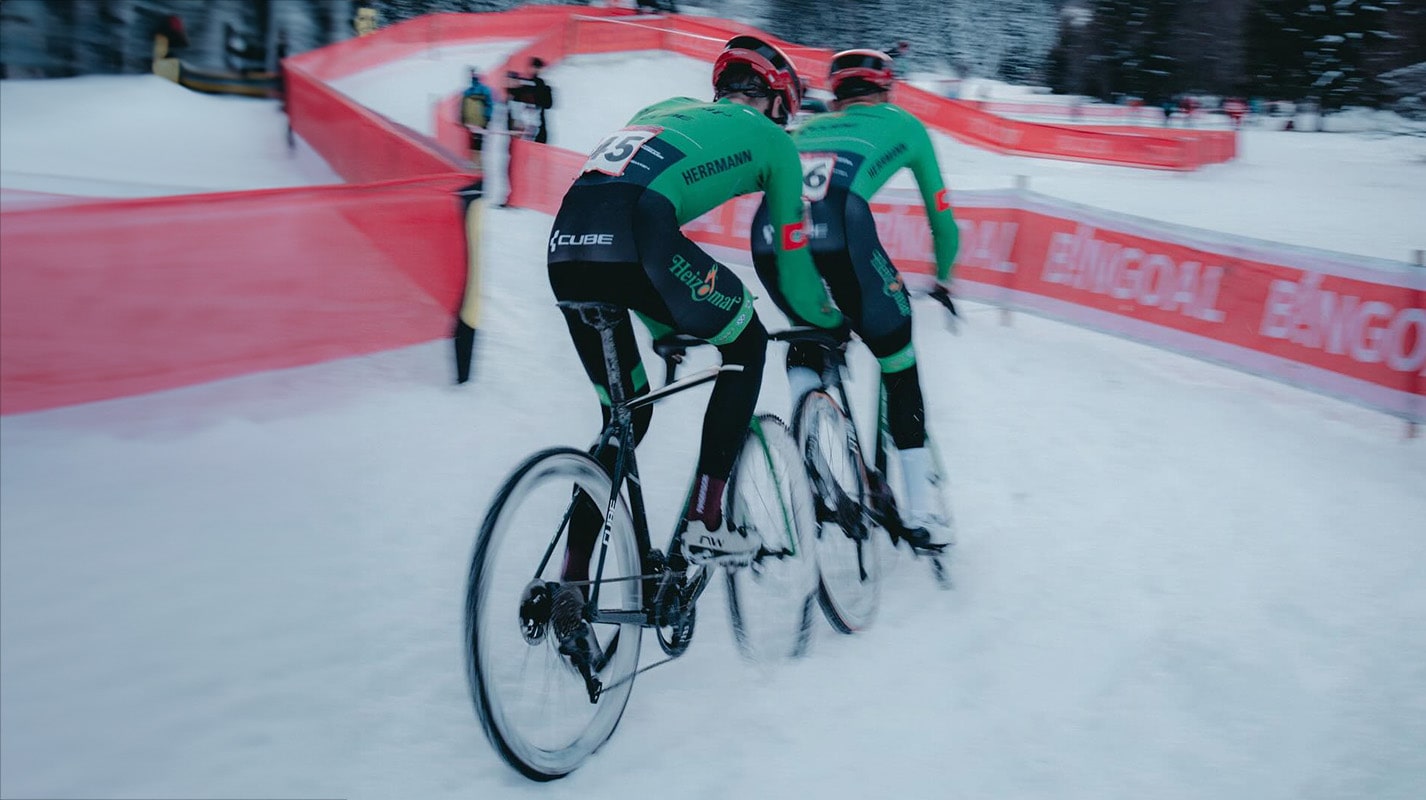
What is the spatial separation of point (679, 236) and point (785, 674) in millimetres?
1654

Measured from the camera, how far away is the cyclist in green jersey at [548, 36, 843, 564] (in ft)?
9.23

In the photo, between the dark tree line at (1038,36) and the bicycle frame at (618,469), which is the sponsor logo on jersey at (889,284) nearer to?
the bicycle frame at (618,469)

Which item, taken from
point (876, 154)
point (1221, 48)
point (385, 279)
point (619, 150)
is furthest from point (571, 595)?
point (1221, 48)

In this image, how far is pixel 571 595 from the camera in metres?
2.76

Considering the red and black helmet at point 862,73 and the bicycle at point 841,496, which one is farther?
the red and black helmet at point 862,73

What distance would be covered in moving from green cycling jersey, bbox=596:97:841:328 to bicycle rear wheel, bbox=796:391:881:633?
740 millimetres

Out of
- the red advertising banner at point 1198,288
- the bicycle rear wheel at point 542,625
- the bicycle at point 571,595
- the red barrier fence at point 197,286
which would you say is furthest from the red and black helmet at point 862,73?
the red advertising banner at point 1198,288

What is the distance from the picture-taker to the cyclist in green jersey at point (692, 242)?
111 inches

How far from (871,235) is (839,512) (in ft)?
3.62

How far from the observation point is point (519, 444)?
18.4 feet

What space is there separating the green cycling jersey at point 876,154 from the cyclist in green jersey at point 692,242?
0.79 metres

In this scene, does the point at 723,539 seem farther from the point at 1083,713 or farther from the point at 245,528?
the point at 245,528

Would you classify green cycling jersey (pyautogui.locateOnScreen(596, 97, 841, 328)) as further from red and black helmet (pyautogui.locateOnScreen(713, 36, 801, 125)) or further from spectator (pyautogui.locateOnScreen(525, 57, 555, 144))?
spectator (pyautogui.locateOnScreen(525, 57, 555, 144))

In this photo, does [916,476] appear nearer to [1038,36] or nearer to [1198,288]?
[1198,288]
